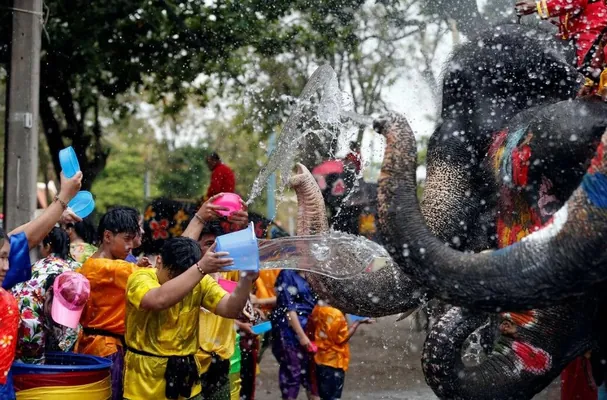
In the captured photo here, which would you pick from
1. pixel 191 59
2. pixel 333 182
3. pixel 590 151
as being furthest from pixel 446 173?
pixel 191 59

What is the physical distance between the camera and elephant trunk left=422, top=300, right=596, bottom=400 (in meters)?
3.53

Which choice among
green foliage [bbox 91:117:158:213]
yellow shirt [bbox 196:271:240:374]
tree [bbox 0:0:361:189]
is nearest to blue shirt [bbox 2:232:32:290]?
yellow shirt [bbox 196:271:240:374]

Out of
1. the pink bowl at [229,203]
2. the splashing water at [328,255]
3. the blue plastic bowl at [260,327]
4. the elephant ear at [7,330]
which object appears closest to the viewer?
the elephant ear at [7,330]

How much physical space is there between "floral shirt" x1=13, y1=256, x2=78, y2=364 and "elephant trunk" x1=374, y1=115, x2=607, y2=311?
6.67ft

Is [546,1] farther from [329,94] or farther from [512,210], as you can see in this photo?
[329,94]

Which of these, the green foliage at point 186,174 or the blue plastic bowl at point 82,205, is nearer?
the blue plastic bowl at point 82,205

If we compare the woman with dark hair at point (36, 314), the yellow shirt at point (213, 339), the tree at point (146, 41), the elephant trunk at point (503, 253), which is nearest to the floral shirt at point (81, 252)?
the yellow shirt at point (213, 339)

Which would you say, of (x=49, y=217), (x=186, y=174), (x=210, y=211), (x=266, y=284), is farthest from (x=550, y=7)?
(x=186, y=174)

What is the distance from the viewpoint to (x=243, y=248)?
389cm

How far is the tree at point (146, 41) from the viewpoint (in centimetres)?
1009

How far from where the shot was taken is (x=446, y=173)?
14.0ft

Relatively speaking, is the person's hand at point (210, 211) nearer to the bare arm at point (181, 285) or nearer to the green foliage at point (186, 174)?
the bare arm at point (181, 285)

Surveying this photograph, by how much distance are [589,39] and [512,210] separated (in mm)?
817

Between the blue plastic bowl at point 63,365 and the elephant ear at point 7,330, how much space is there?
433 mm
